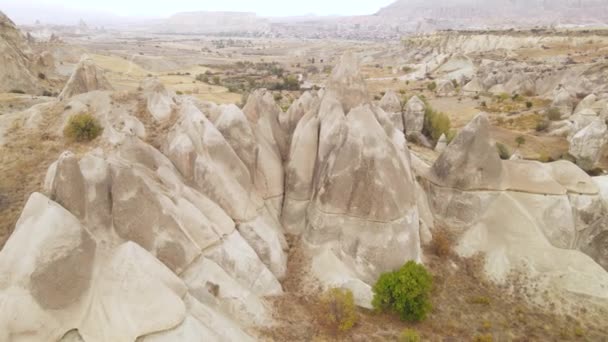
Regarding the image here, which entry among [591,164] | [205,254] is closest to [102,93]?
[205,254]

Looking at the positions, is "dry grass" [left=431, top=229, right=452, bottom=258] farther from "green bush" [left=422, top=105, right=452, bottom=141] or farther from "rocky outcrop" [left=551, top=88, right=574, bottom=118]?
"rocky outcrop" [left=551, top=88, right=574, bottom=118]

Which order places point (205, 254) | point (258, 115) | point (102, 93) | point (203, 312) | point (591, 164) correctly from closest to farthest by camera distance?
point (203, 312)
point (205, 254)
point (102, 93)
point (258, 115)
point (591, 164)

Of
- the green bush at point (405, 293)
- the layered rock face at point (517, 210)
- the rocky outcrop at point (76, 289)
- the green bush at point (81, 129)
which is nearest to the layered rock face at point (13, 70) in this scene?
the green bush at point (81, 129)

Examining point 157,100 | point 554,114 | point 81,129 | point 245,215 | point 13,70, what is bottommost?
point 554,114

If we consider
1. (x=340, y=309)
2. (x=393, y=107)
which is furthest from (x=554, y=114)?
(x=340, y=309)

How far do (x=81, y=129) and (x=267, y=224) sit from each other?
776 cm

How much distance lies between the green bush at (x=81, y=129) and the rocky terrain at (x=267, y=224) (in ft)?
0.51

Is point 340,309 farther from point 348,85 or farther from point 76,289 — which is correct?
point 348,85

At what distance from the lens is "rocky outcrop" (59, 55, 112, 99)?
62.8 ft

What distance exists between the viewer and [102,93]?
55.4 ft

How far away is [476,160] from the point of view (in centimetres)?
1778

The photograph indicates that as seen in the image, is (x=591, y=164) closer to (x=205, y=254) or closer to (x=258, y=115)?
(x=258, y=115)

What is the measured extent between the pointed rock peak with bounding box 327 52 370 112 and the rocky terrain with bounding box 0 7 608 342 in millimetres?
65

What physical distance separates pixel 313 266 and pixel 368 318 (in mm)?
2698
